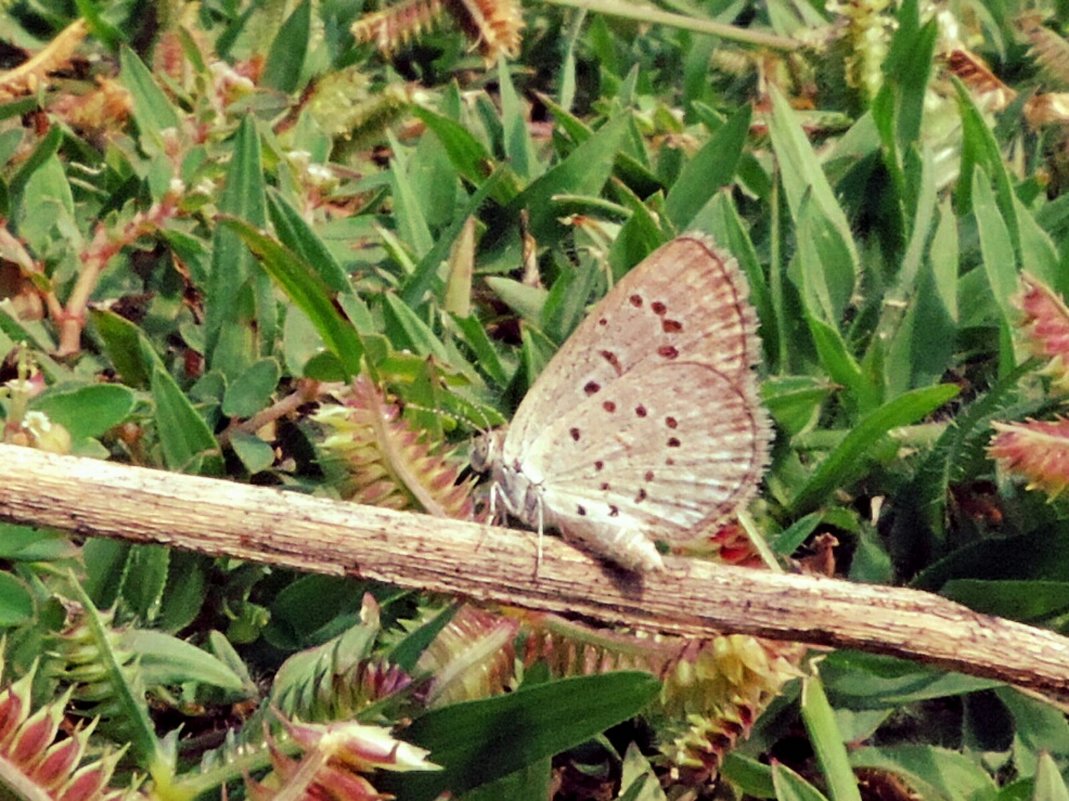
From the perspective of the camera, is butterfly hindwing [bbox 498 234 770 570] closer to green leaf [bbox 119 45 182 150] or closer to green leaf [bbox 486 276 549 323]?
green leaf [bbox 486 276 549 323]

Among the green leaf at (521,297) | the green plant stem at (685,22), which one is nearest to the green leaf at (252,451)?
the green leaf at (521,297)

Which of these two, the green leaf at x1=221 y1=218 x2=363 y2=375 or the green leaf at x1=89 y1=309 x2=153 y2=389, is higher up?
the green leaf at x1=221 y1=218 x2=363 y2=375

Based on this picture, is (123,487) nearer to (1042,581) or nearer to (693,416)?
(693,416)

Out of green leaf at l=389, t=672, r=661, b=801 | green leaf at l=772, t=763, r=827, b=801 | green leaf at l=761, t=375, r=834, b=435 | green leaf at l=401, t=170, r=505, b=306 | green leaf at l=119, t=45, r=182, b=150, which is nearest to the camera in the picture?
green leaf at l=389, t=672, r=661, b=801

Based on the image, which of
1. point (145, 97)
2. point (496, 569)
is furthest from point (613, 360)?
point (145, 97)

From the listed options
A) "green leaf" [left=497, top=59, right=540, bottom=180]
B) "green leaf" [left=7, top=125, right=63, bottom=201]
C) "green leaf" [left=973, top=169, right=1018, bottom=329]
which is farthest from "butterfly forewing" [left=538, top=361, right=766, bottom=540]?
"green leaf" [left=7, top=125, right=63, bottom=201]

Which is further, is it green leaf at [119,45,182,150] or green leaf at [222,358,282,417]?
green leaf at [119,45,182,150]

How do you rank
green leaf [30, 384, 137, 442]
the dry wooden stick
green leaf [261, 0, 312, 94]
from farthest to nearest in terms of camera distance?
green leaf [261, 0, 312, 94] < green leaf [30, 384, 137, 442] < the dry wooden stick

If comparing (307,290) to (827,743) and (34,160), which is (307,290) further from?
(827,743)
